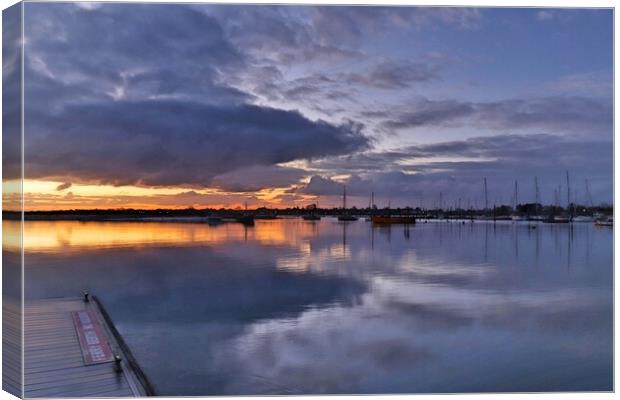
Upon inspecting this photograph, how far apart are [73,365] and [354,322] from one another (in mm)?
4262

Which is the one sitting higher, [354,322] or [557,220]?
[557,220]

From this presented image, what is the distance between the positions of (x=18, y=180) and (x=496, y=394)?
463cm

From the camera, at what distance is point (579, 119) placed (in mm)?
8820

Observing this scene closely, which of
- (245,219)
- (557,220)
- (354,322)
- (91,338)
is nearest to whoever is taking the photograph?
(91,338)

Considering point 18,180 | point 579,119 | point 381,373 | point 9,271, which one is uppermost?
point 579,119

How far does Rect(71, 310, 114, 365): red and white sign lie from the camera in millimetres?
4520

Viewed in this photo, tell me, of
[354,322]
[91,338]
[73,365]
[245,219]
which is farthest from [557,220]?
[73,365]

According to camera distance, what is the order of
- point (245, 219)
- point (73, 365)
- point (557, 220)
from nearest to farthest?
1. point (73, 365)
2. point (557, 220)
3. point (245, 219)

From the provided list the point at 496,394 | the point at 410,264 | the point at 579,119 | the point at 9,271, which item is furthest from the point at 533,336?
the point at 410,264

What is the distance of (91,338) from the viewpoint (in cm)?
512

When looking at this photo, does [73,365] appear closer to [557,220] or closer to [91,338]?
[91,338]

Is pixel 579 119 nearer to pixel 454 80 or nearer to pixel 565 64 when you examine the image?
pixel 565 64

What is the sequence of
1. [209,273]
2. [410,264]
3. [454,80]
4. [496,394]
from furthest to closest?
[410,264]
[209,273]
[454,80]
[496,394]

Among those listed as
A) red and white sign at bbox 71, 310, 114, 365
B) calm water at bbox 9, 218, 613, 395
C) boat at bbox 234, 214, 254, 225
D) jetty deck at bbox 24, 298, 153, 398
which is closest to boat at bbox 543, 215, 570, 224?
boat at bbox 234, 214, 254, 225
